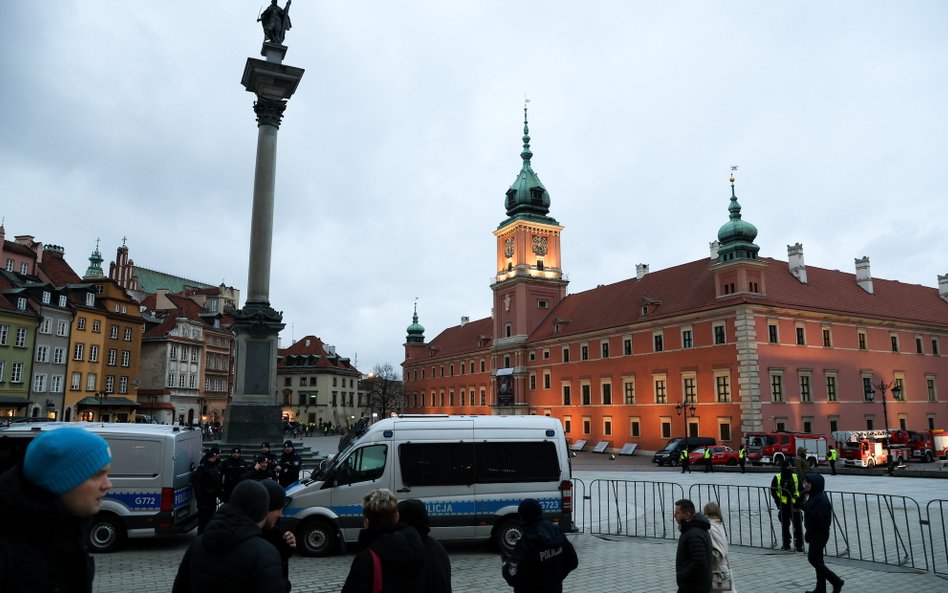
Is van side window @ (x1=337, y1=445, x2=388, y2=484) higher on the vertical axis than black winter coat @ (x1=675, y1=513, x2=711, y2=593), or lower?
higher

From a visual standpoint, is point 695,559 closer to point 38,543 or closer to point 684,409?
point 38,543

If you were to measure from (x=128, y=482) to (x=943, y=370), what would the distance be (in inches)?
2440

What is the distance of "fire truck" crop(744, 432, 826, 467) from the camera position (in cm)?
3703

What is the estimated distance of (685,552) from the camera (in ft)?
20.1

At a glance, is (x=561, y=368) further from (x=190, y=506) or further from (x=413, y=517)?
(x=413, y=517)

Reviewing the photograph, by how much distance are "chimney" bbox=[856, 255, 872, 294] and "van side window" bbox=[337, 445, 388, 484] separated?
55.2 m

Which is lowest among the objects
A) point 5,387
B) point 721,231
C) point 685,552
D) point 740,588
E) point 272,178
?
point 740,588

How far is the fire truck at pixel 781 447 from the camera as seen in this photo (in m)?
37.0

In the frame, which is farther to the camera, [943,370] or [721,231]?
[943,370]

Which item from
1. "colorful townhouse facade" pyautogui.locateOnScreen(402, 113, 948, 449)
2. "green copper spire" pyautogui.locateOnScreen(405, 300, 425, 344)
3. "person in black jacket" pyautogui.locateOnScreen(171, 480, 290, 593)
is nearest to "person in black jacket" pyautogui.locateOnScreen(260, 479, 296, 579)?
"person in black jacket" pyautogui.locateOnScreen(171, 480, 290, 593)

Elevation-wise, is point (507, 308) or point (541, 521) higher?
point (507, 308)

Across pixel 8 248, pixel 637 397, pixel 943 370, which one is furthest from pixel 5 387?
pixel 943 370

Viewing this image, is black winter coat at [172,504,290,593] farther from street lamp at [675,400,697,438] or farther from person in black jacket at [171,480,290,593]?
street lamp at [675,400,697,438]

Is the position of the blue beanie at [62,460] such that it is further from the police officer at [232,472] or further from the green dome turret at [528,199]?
the green dome turret at [528,199]
